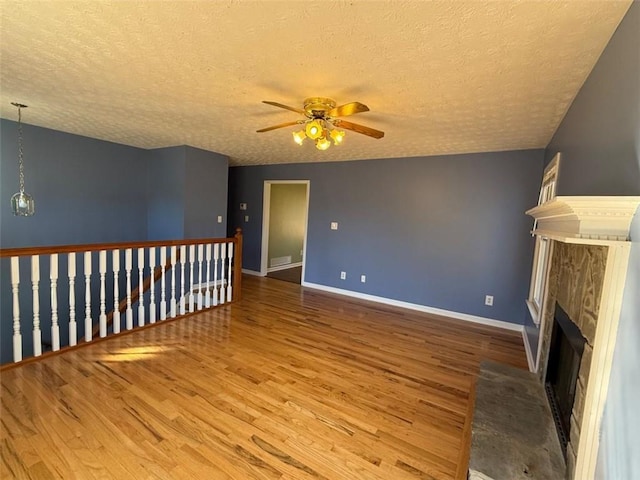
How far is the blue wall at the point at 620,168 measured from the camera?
0.93 metres

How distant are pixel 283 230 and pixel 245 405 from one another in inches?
206

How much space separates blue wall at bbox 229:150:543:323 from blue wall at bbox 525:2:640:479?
2174 mm

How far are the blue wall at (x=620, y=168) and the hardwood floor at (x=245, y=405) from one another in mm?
960

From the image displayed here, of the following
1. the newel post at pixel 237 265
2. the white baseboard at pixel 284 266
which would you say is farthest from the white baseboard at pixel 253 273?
the newel post at pixel 237 265

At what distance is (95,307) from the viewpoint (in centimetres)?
473

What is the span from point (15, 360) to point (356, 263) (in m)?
4.09

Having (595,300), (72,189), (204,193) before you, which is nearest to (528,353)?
(595,300)

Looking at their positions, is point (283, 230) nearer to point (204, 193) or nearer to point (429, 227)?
point (204, 193)

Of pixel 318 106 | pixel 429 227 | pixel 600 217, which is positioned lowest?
pixel 429 227

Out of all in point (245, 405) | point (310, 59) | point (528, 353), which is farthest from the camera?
point (528, 353)

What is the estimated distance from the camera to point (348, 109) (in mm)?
2117

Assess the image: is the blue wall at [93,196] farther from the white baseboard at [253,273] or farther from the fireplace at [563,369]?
the fireplace at [563,369]

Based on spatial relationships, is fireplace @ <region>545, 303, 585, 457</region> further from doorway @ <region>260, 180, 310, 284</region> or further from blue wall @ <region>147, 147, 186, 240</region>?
blue wall @ <region>147, 147, 186, 240</region>

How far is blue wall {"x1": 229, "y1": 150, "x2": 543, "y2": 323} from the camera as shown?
12.9ft
